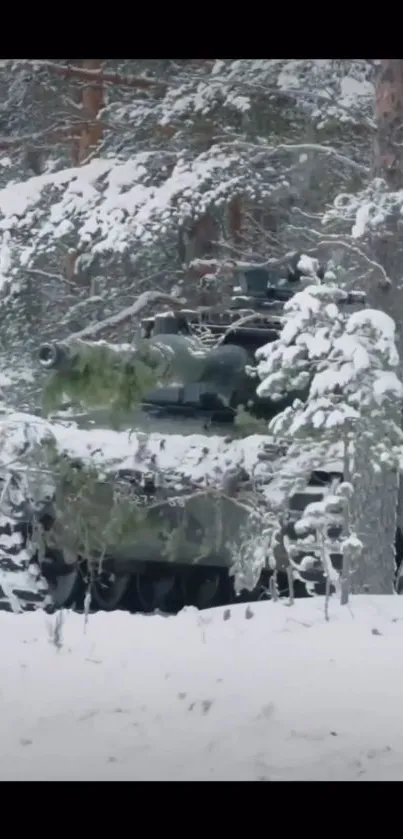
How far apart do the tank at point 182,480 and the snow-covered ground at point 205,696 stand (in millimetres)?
99

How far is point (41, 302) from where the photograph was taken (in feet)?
11.1

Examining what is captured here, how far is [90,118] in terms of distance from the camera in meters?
3.36

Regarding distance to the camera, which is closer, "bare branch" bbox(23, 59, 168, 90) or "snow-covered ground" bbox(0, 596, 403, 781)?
"snow-covered ground" bbox(0, 596, 403, 781)

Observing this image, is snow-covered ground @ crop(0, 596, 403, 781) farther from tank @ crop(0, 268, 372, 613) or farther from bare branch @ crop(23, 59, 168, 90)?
bare branch @ crop(23, 59, 168, 90)

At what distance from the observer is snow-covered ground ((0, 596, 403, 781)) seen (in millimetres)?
3113

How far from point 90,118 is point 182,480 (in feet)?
3.86

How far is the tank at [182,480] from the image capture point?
3.30 metres

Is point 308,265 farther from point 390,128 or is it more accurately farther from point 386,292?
point 390,128

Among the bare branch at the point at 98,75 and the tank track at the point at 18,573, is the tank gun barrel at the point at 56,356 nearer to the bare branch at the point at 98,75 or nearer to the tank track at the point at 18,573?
the tank track at the point at 18,573

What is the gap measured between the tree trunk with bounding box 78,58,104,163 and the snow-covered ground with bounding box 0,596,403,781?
1471 millimetres

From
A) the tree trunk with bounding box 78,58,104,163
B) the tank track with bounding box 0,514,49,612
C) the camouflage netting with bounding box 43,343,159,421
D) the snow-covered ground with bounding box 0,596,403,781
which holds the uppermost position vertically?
the tree trunk with bounding box 78,58,104,163

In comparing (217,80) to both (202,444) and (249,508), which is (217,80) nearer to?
(202,444)

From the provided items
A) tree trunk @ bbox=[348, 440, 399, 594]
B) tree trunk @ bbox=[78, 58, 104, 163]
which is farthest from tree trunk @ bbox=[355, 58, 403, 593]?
tree trunk @ bbox=[78, 58, 104, 163]
